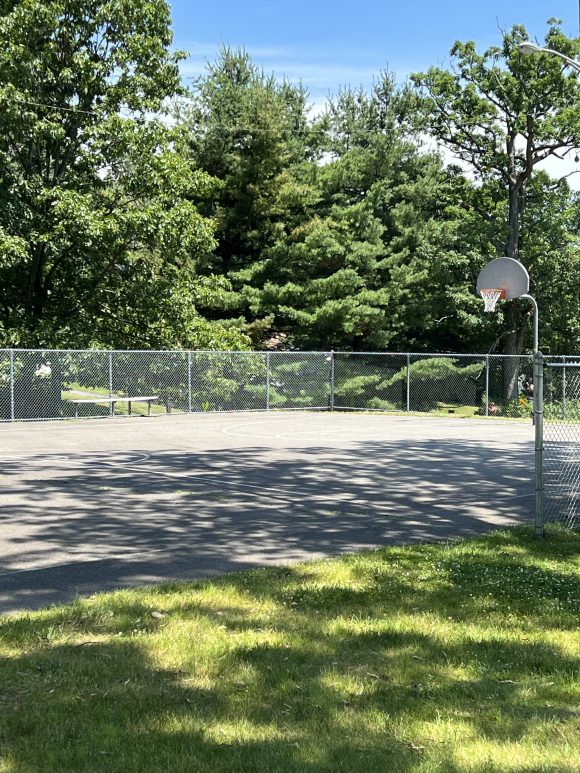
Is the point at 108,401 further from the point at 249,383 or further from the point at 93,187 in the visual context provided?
the point at 93,187

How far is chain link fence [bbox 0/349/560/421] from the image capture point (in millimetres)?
26031

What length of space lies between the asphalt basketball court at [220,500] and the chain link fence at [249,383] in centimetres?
514

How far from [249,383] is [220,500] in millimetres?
20142

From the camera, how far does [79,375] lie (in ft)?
87.2

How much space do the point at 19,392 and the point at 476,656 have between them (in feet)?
72.5

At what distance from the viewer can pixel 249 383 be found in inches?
1211

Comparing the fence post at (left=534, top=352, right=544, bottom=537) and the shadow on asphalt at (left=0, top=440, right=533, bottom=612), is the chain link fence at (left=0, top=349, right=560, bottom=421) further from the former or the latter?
the fence post at (left=534, top=352, right=544, bottom=537)

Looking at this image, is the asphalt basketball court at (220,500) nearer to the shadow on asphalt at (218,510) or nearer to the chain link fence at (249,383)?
the shadow on asphalt at (218,510)

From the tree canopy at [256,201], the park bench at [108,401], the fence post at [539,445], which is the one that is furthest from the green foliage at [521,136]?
the fence post at [539,445]

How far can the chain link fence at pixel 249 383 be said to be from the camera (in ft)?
85.4

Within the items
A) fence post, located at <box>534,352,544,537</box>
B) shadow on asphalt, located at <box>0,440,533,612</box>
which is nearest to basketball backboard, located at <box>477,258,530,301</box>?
shadow on asphalt, located at <box>0,440,533,612</box>

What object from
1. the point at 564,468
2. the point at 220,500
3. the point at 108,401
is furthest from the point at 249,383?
the point at 220,500

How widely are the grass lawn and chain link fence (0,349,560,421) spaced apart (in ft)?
60.6

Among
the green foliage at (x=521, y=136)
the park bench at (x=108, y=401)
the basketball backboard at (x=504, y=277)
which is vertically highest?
the green foliage at (x=521, y=136)
